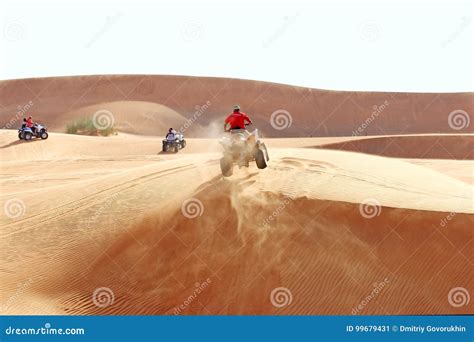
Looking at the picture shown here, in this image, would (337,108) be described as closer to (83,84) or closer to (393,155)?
(83,84)

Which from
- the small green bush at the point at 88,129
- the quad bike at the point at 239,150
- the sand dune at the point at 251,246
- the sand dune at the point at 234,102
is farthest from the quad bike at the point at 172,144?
the sand dune at the point at 234,102

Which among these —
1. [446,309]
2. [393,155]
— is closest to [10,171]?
[446,309]

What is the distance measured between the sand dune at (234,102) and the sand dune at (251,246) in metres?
51.3

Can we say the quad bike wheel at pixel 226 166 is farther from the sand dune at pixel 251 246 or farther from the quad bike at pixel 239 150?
the sand dune at pixel 251 246

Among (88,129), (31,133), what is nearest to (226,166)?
(31,133)

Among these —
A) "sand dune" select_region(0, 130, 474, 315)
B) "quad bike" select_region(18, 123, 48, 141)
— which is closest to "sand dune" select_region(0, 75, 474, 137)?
"quad bike" select_region(18, 123, 48, 141)

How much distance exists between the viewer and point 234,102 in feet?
239

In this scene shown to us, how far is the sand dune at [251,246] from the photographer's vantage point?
10.1 meters

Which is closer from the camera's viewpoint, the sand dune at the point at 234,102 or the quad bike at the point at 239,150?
the quad bike at the point at 239,150

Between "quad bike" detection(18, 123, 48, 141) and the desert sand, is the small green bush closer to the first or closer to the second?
"quad bike" detection(18, 123, 48, 141)

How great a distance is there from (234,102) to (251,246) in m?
62.8

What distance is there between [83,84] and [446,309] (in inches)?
2885

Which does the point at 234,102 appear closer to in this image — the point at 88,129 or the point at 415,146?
Answer: the point at 88,129

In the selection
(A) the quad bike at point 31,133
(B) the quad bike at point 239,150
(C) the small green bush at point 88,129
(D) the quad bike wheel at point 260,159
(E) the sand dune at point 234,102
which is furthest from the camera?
(E) the sand dune at point 234,102
